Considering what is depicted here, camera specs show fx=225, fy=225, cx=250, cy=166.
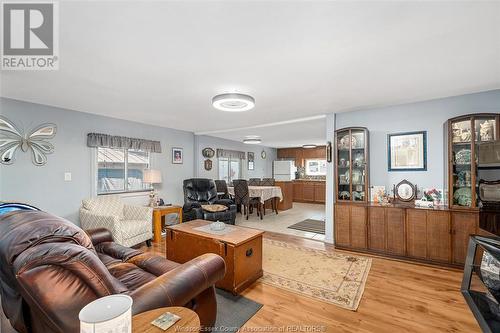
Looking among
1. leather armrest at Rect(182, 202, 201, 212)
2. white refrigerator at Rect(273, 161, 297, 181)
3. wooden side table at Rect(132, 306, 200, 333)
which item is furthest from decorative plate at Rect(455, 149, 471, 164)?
white refrigerator at Rect(273, 161, 297, 181)

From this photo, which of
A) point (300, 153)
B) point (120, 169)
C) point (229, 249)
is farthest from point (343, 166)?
point (300, 153)

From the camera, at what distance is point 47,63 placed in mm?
2086

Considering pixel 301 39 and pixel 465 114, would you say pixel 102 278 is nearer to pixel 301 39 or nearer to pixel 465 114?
pixel 301 39

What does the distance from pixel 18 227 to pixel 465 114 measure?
177 inches

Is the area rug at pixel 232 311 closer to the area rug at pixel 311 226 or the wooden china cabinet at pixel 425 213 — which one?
the wooden china cabinet at pixel 425 213

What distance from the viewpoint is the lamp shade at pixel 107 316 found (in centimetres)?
67

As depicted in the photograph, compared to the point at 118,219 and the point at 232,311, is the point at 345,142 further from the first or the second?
the point at 118,219

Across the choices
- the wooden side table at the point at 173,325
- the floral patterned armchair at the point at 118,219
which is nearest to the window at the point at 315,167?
the floral patterned armchair at the point at 118,219

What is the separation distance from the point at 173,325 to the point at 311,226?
4663 mm

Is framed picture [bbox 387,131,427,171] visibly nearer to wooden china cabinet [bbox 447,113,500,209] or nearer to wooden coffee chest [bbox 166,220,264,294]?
wooden china cabinet [bbox 447,113,500,209]

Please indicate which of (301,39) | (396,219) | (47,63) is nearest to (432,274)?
(396,219)

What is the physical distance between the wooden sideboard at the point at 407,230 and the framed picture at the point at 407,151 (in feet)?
2.12

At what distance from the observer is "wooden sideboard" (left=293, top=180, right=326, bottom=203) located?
847 cm

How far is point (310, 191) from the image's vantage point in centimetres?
873
